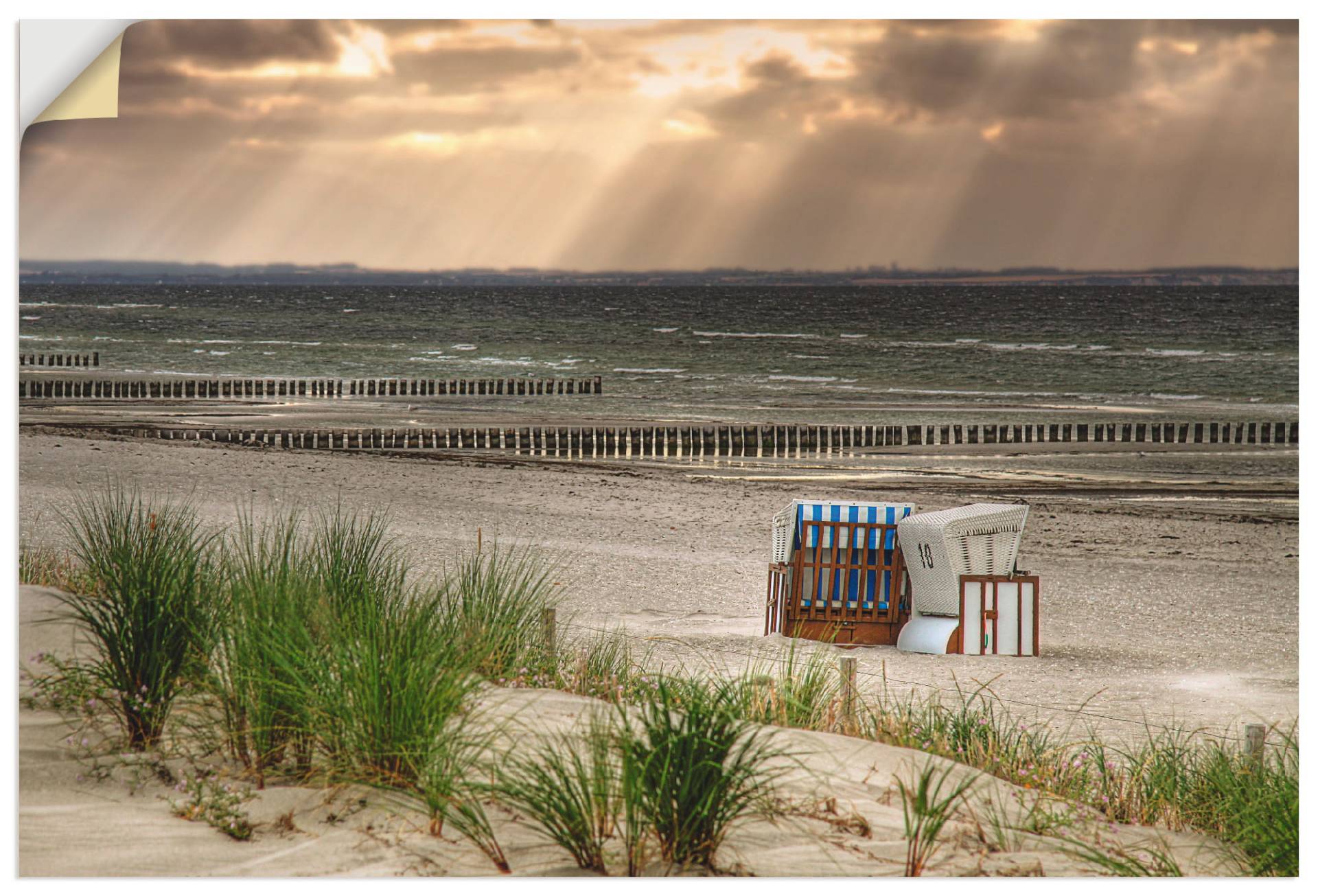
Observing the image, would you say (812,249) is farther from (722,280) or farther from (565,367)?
(565,367)

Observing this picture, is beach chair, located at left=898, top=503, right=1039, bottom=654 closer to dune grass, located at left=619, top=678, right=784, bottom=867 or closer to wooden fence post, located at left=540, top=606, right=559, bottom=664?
wooden fence post, located at left=540, top=606, right=559, bottom=664

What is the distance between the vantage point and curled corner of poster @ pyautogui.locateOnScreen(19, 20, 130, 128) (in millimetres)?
4160

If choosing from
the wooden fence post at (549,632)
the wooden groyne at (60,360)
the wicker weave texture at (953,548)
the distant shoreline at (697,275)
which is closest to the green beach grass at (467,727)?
the wooden fence post at (549,632)

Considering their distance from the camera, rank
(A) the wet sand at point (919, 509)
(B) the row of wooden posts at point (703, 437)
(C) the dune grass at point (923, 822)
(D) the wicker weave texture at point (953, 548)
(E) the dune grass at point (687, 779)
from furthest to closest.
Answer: (B) the row of wooden posts at point (703, 437)
(A) the wet sand at point (919, 509)
(D) the wicker weave texture at point (953, 548)
(C) the dune grass at point (923, 822)
(E) the dune grass at point (687, 779)

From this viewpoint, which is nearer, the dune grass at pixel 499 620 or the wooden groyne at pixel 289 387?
the dune grass at pixel 499 620

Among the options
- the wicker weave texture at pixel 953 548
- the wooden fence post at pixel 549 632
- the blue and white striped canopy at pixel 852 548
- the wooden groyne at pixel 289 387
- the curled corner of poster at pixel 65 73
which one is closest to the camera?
the curled corner of poster at pixel 65 73

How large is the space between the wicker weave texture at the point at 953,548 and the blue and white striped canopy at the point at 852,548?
12 centimetres

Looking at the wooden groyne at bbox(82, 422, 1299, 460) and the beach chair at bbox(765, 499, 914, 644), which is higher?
the wooden groyne at bbox(82, 422, 1299, 460)

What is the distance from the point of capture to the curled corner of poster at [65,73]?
416cm

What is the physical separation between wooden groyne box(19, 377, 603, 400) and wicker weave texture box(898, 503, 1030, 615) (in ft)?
60.7

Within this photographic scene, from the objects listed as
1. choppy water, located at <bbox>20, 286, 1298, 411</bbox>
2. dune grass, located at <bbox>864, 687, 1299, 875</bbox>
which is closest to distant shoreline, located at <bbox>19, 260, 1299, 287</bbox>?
choppy water, located at <bbox>20, 286, 1298, 411</bbox>

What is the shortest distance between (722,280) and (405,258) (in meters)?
4.17

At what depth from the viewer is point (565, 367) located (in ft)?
96.9
